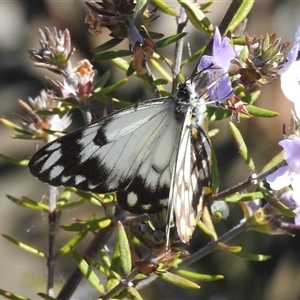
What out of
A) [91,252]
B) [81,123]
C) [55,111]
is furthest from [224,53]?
[81,123]

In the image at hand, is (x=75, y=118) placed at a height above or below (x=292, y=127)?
below

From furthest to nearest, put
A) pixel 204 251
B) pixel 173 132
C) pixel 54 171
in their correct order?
pixel 204 251 → pixel 173 132 → pixel 54 171

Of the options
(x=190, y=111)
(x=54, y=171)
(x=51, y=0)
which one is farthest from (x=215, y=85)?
(x=51, y=0)

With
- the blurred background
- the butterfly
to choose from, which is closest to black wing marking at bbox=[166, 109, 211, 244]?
the butterfly

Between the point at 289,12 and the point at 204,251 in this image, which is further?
the point at 289,12

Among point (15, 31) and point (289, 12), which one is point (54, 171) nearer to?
point (15, 31)

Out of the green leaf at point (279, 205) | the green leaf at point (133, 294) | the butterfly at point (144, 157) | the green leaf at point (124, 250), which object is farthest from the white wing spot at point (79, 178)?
the green leaf at point (279, 205)

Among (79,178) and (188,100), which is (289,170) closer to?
(188,100)

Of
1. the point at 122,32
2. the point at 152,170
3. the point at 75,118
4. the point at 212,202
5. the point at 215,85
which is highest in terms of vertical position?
the point at 122,32
